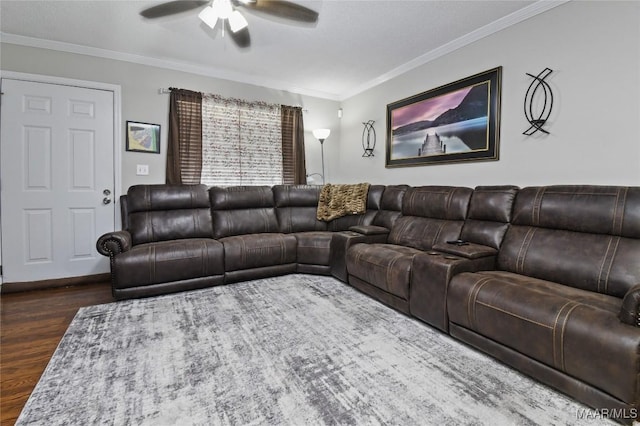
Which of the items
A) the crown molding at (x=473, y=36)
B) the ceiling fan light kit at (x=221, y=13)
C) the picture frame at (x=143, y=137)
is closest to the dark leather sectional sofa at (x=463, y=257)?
the picture frame at (x=143, y=137)

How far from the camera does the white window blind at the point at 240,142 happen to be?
4.13 m

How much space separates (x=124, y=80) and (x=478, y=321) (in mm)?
4270

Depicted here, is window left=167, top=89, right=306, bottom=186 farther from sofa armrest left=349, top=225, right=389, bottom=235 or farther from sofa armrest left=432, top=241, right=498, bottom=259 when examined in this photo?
sofa armrest left=432, top=241, right=498, bottom=259

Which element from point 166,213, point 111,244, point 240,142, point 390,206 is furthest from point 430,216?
point 111,244

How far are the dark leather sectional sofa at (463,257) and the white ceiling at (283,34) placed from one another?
1.52 meters

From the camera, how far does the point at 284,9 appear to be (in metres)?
2.30

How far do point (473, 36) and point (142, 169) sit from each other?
3.89 metres

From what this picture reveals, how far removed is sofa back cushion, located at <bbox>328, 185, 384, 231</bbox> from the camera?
387cm

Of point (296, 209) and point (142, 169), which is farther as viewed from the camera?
point (296, 209)

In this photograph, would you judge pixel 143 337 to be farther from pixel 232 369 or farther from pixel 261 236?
pixel 261 236

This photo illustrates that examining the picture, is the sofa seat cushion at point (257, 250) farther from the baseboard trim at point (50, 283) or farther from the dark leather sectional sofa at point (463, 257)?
the baseboard trim at point (50, 283)

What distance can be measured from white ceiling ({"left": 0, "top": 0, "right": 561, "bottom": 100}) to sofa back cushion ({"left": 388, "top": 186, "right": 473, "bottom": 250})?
1522 mm

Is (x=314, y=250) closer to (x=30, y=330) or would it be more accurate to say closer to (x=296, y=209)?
(x=296, y=209)

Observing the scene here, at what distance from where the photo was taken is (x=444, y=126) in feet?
11.2
